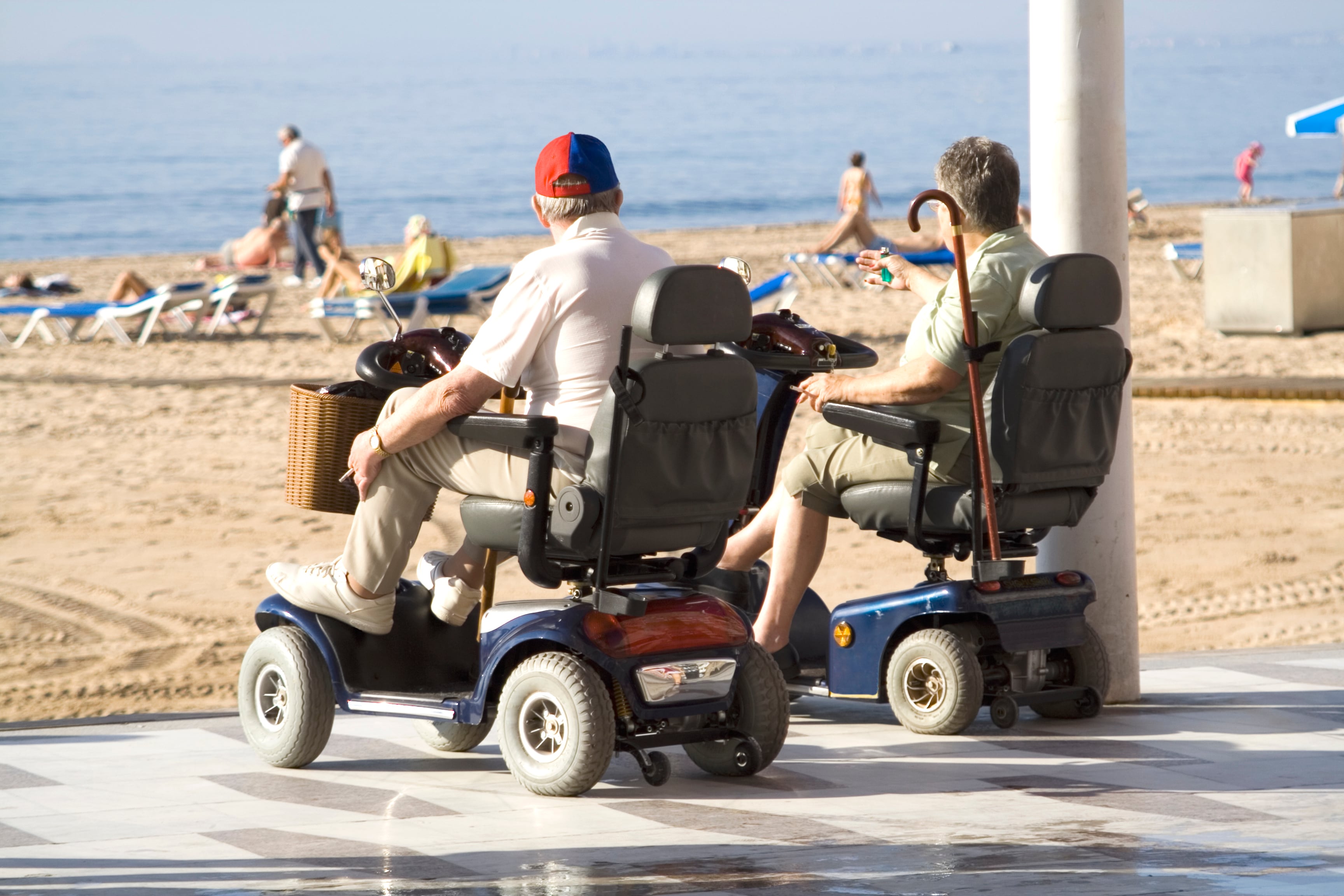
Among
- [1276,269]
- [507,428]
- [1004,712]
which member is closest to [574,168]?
A: [507,428]

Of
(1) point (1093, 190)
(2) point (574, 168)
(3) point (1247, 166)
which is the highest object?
(3) point (1247, 166)

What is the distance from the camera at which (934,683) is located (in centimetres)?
464

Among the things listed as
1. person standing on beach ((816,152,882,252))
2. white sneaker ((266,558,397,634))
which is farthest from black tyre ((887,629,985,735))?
person standing on beach ((816,152,882,252))

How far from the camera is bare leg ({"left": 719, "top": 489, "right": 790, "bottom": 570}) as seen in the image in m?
5.01

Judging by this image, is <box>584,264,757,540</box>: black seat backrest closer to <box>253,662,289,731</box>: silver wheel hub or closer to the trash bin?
<box>253,662,289,731</box>: silver wheel hub

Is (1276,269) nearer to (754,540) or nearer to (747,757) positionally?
(754,540)

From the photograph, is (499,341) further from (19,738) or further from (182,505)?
(182,505)

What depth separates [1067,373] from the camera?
4.41m

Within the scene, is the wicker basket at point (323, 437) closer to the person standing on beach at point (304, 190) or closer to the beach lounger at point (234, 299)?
the beach lounger at point (234, 299)

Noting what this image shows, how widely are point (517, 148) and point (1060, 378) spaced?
7560 centimetres

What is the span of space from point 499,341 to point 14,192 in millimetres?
52932

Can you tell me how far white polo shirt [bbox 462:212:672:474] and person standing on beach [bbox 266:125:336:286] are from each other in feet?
51.8

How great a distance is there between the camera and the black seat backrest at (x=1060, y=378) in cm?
435

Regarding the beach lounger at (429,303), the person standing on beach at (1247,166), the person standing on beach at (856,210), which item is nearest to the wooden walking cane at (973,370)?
the beach lounger at (429,303)
